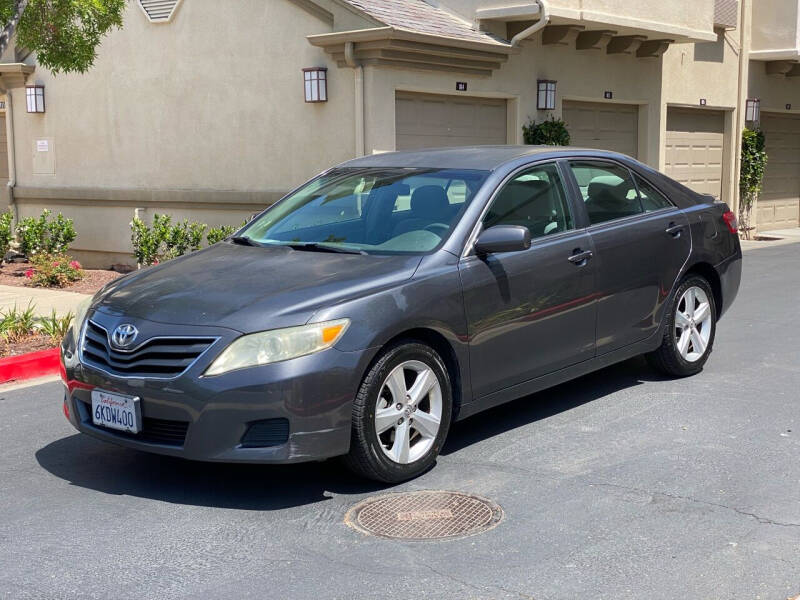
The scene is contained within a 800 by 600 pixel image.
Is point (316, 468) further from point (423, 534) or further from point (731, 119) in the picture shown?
point (731, 119)

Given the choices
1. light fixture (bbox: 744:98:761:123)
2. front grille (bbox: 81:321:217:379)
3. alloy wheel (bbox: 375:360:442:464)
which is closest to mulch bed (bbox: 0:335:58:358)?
front grille (bbox: 81:321:217:379)

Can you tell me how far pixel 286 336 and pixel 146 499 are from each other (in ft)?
3.72

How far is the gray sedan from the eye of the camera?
4793 millimetres

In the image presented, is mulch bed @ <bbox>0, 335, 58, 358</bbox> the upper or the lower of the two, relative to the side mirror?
lower

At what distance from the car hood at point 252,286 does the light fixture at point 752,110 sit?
1625cm

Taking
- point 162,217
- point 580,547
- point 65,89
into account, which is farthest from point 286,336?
point 65,89

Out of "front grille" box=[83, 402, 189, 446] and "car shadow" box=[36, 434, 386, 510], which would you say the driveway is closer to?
"car shadow" box=[36, 434, 386, 510]

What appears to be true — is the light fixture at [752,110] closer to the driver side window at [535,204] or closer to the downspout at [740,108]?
the downspout at [740,108]

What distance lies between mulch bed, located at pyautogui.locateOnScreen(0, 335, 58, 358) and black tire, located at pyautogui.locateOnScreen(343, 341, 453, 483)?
4.32 m

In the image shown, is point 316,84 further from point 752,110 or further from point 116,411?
point 752,110

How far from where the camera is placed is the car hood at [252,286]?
4887mm

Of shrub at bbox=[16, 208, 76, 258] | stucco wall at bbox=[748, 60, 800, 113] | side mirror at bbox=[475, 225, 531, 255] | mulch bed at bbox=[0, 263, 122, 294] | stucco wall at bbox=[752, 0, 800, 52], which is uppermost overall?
stucco wall at bbox=[752, 0, 800, 52]

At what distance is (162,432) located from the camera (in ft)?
16.2

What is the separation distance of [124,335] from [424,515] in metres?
1.69
